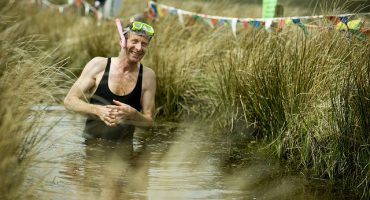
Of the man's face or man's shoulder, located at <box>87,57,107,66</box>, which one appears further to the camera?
man's shoulder, located at <box>87,57,107,66</box>

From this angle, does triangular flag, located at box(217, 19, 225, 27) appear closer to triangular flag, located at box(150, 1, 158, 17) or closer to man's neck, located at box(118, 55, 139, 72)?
triangular flag, located at box(150, 1, 158, 17)

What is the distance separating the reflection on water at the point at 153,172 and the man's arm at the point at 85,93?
0.29 m

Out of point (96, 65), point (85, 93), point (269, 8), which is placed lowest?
point (85, 93)

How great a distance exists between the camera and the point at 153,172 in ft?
20.8

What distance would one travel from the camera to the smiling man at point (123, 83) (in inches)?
273

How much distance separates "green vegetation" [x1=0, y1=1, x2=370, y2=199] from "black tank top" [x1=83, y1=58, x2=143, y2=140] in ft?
1.40

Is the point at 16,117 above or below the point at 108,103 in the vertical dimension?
above

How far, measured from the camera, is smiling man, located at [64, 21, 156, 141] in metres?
6.93

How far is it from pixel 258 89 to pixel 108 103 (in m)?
1.48

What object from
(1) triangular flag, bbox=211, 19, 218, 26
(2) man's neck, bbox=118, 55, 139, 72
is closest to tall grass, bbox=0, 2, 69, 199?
(2) man's neck, bbox=118, 55, 139, 72

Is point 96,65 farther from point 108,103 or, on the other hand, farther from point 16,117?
point 16,117

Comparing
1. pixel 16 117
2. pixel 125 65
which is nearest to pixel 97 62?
pixel 125 65

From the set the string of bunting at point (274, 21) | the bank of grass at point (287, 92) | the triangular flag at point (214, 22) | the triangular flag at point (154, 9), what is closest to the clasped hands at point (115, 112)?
the bank of grass at point (287, 92)

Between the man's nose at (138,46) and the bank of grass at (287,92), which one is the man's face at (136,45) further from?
the bank of grass at (287,92)
